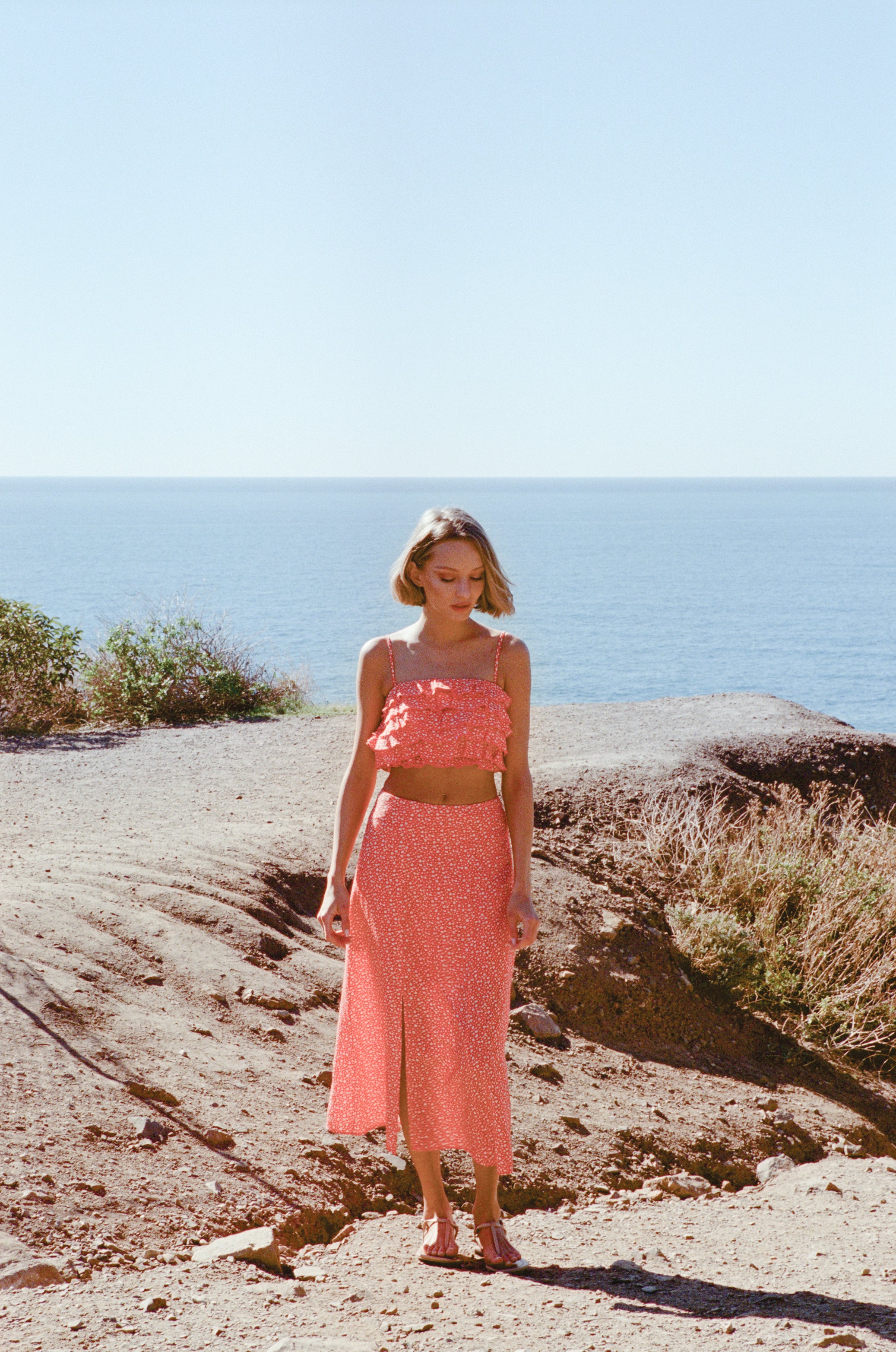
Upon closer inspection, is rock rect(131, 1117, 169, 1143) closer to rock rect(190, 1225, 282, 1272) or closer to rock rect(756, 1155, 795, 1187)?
rock rect(190, 1225, 282, 1272)

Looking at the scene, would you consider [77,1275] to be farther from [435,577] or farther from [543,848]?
[543,848]

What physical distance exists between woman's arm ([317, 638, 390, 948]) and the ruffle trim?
0.07m

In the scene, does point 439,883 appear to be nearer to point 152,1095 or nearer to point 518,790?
point 518,790

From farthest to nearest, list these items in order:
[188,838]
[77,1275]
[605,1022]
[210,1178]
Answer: [188,838]
[605,1022]
[210,1178]
[77,1275]

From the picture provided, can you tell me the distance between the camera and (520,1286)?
342 centimetres

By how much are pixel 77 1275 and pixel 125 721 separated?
9.90 meters

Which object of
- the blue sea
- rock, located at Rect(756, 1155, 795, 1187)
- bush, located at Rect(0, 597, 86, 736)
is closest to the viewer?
rock, located at Rect(756, 1155, 795, 1187)

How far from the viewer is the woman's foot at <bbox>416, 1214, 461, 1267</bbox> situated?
11.6 ft

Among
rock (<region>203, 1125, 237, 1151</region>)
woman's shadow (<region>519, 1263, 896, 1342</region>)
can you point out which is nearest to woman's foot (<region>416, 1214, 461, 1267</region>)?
woman's shadow (<region>519, 1263, 896, 1342</region>)

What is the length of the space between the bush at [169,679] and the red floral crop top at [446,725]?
32.3ft

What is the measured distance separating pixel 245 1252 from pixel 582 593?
62256 mm

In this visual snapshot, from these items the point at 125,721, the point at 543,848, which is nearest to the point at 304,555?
the point at 125,721

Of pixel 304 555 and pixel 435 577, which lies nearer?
pixel 435 577

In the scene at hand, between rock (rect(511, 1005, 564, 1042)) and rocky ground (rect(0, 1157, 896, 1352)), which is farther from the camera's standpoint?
rock (rect(511, 1005, 564, 1042))
